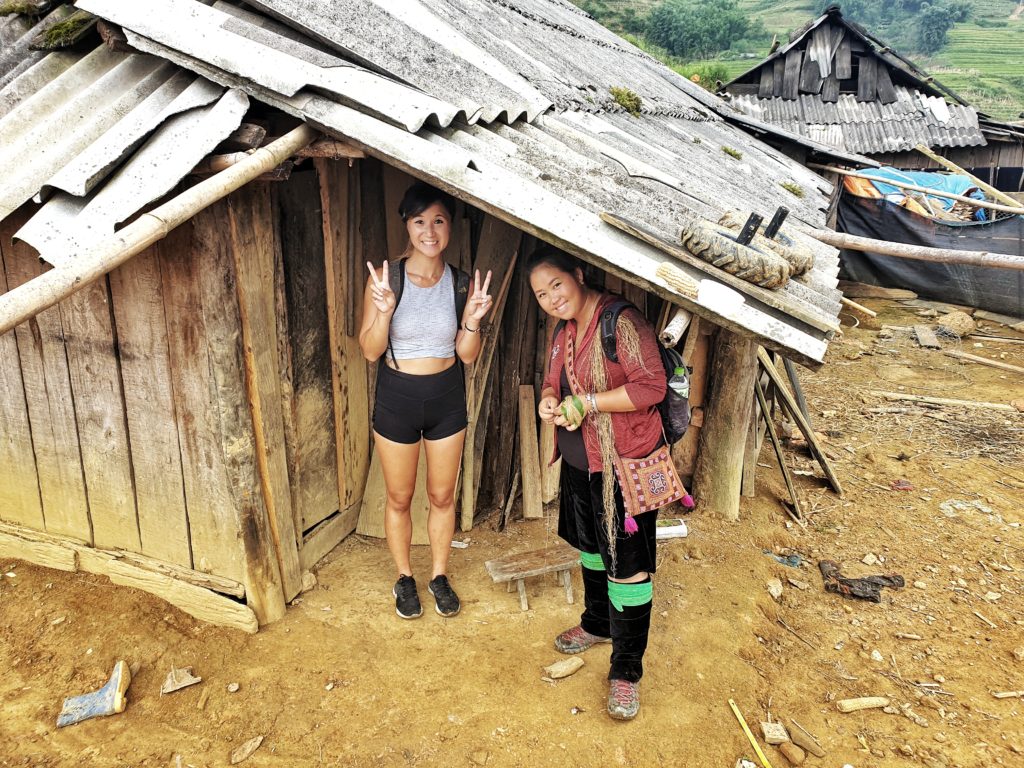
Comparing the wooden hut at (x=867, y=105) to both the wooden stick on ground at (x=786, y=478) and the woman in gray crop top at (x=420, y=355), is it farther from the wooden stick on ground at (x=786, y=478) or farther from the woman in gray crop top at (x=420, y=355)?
the woman in gray crop top at (x=420, y=355)

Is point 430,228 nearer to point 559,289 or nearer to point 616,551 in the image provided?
point 559,289

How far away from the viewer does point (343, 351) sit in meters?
4.10

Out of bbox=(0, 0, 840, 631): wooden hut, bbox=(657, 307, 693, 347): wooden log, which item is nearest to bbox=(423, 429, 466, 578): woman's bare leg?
bbox=(0, 0, 840, 631): wooden hut

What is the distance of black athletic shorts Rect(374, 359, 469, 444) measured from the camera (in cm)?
354

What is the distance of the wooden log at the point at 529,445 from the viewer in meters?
4.81

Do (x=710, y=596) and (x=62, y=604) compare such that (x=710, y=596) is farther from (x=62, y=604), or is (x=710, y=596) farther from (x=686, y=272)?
(x=62, y=604)

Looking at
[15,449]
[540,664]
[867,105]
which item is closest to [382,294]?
[540,664]

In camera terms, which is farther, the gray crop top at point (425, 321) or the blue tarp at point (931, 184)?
the blue tarp at point (931, 184)

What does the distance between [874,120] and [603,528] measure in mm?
14452

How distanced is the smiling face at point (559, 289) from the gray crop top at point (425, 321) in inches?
23.8

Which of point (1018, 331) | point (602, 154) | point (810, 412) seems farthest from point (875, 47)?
point (602, 154)

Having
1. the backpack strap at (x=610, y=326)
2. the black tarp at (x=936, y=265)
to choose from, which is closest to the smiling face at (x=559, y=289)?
the backpack strap at (x=610, y=326)

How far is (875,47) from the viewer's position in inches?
576

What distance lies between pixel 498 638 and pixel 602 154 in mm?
2614
